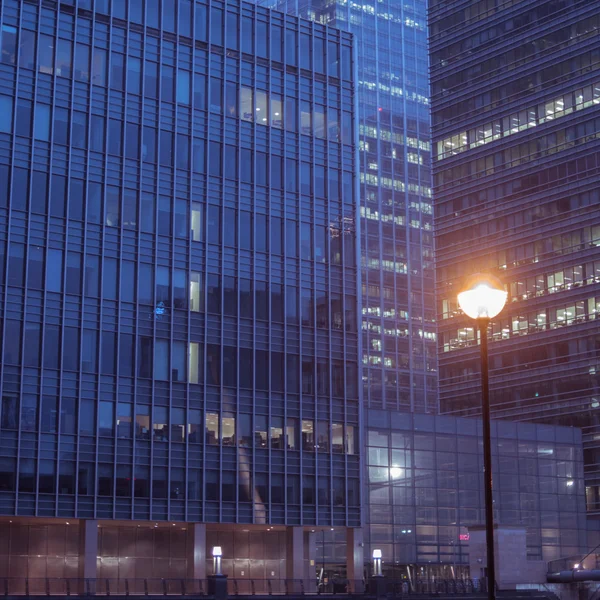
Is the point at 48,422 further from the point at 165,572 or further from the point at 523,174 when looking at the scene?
the point at 523,174

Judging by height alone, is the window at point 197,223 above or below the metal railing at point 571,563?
above

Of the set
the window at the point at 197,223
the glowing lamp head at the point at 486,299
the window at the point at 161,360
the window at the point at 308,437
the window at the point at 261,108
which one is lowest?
the glowing lamp head at the point at 486,299

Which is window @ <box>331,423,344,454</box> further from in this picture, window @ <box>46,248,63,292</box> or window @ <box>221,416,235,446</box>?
window @ <box>46,248,63,292</box>

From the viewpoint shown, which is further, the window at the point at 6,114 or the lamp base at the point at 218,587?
the window at the point at 6,114

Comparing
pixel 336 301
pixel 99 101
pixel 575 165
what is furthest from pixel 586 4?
pixel 99 101

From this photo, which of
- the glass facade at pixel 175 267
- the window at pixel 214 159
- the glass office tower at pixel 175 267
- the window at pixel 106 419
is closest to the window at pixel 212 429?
the glass facade at pixel 175 267

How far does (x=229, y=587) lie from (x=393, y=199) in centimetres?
10046

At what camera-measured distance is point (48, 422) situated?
66.5m

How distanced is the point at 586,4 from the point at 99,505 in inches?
3107

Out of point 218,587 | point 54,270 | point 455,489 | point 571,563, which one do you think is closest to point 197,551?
point 218,587

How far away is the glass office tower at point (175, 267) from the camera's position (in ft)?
222

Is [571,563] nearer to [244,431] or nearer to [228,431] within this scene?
[244,431]

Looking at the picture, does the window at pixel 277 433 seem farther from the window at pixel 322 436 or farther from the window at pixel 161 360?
the window at pixel 161 360

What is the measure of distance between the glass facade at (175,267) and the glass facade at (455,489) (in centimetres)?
805
